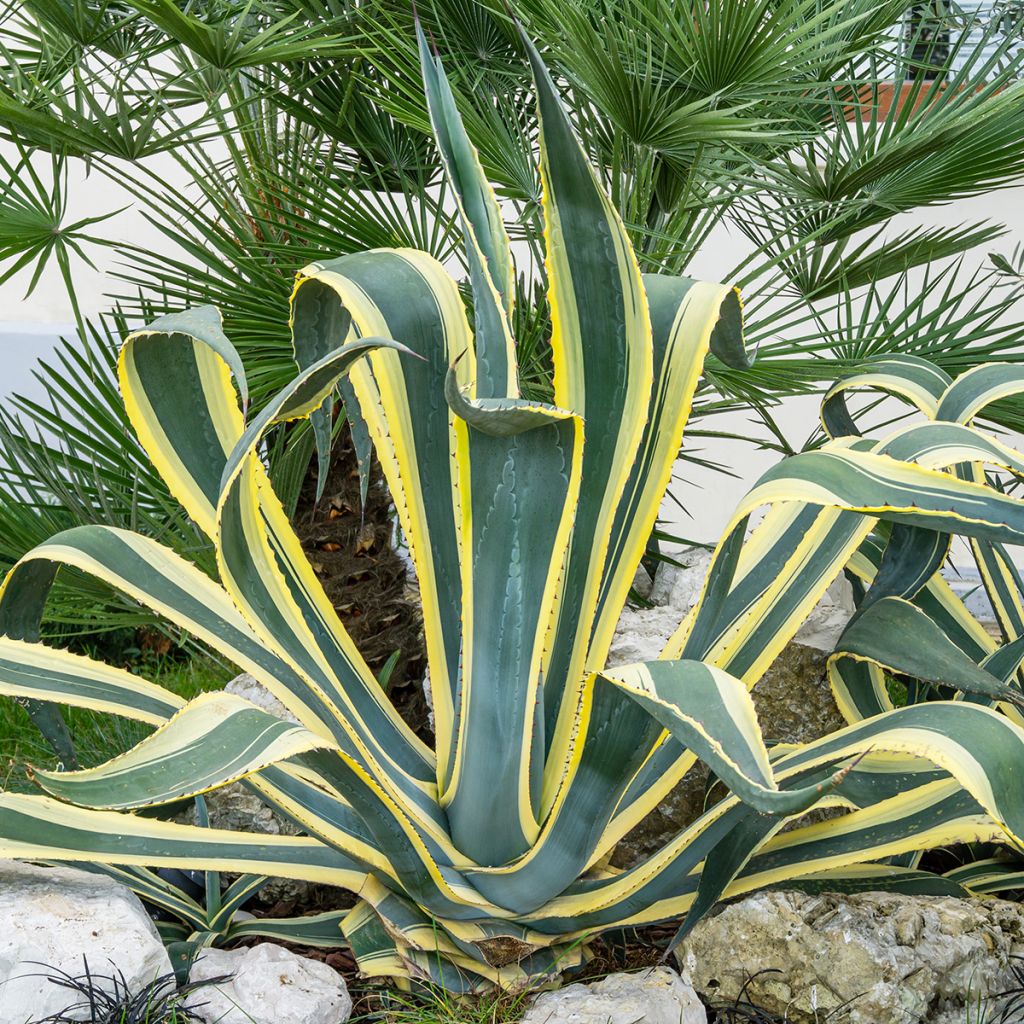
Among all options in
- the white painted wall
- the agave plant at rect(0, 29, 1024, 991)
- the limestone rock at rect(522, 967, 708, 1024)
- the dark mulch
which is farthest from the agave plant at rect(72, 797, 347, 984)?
the white painted wall

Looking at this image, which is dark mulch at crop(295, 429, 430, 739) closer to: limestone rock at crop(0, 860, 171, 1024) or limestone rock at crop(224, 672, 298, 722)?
limestone rock at crop(224, 672, 298, 722)

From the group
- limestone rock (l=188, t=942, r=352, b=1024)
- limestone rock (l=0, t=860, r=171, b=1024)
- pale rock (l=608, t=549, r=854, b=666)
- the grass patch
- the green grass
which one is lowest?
the green grass

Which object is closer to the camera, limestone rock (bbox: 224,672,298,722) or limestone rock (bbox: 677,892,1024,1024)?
limestone rock (bbox: 677,892,1024,1024)

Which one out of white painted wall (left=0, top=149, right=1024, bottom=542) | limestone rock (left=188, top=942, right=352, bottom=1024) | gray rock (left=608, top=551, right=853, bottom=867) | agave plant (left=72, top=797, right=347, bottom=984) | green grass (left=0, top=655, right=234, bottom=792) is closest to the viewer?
limestone rock (left=188, top=942, right=352, bottom=1024)

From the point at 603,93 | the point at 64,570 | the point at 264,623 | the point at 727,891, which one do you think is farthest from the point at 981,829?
the point at 64,570

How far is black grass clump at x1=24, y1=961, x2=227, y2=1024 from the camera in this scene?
96 cm

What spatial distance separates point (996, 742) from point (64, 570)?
1.12 m

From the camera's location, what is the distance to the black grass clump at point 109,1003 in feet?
3.14

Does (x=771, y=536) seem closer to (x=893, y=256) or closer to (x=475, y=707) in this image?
(x=475, y=707)

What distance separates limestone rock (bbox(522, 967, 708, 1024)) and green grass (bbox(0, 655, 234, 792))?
0.69m

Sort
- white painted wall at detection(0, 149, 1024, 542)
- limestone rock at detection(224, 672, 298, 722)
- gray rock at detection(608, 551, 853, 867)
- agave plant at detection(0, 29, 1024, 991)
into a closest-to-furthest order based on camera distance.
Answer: agave plant at detection(0, 29, 1024, 991) < gray rock at detection(608, 551, 853, 867) < limestone rock at detection(224, 672, 298, 722) < white painted wall at detection(0, 149, 1024, 542)

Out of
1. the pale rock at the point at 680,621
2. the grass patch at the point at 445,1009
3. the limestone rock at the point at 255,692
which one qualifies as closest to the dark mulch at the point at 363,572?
the limestone rock at the point at 255,692

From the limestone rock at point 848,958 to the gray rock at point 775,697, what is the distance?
0.25 metres

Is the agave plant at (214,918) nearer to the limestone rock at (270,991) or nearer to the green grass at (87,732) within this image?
the limestone rock at (270,991)
